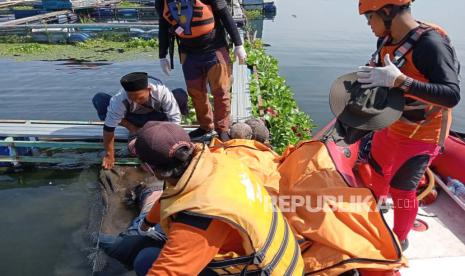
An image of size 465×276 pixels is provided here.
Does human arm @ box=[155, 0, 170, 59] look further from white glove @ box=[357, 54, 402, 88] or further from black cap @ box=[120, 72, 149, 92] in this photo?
white glove @ box=[357, 54, 402, 88]

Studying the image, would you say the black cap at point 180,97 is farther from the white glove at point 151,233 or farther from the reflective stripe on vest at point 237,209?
the reflective stripe on vest at point 237,209

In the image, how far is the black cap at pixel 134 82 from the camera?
3920 millimetres

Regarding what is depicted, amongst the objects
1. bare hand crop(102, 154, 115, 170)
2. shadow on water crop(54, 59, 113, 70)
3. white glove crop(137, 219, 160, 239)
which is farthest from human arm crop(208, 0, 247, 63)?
shadow on water crop(54, 59, 113, 70)

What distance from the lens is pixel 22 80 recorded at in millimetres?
10070

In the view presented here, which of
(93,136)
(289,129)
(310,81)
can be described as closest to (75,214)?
(93,136)

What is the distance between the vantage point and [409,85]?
2291 millimetres

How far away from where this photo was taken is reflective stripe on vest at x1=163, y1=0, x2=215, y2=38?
4086 millimetres

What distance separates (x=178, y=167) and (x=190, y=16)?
8.37ft

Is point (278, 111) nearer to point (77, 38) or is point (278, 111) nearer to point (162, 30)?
point (162, 30)

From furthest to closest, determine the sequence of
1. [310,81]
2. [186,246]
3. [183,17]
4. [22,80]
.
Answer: [310,81], [22,80], [183,17], [186,246]

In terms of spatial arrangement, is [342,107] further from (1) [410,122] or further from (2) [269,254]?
(2) [269,254]

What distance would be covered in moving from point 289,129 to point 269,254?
10.3 feet

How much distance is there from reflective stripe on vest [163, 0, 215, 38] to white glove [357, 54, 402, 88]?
2183mm

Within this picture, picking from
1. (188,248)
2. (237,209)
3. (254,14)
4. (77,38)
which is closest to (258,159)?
(237,209)
